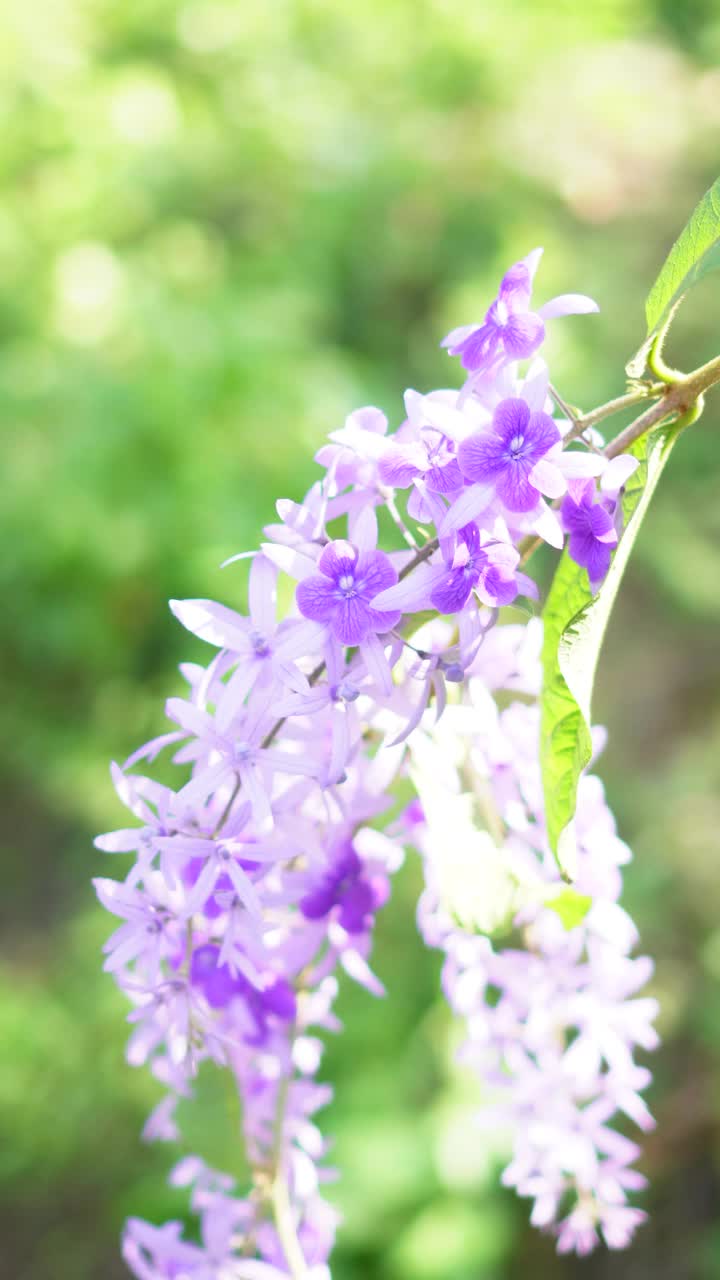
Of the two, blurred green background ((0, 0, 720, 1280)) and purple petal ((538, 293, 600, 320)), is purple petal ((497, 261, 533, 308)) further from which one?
blurred green background ((0, 0, 720, 1280))

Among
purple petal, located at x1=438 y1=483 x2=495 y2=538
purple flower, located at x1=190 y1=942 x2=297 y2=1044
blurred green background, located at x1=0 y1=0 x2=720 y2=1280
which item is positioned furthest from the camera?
blurred green background, located at x1=0 y1=0 x2=720 y2=1280

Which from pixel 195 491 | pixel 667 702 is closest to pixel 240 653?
pixel 195 491

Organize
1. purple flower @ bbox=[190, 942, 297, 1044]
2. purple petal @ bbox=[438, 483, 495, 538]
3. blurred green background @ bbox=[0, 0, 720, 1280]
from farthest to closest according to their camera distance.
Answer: blurred green background @ bbox=[0, 0, 720, 1280] → purple flower @ bbox=[190, 942, 297, 1044] → purple petal @ bbox=[438, 483, 495, 538]

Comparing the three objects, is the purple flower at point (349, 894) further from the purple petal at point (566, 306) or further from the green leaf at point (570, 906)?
the purple petal at point (566, 306)

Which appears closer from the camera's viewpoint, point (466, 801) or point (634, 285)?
point (466, 801)

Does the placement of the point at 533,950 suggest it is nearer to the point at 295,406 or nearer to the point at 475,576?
the point at 475,576

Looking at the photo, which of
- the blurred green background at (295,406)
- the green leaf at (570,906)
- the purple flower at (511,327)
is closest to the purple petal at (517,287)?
the purple flower at (511,327)

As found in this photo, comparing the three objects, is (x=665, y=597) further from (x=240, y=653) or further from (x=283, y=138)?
(x=240, y=653)

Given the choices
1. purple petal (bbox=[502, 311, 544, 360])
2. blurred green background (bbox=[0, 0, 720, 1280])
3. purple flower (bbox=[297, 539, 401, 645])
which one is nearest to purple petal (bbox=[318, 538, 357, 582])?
purple flower (bbox=[297, 539, 401, 645])
